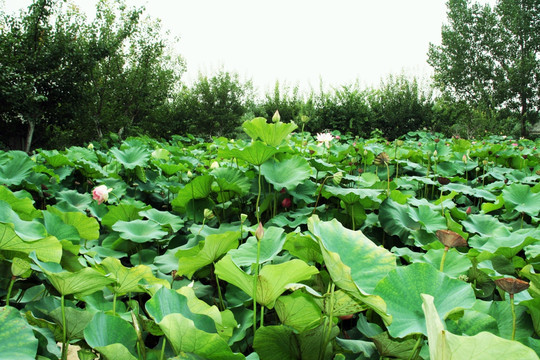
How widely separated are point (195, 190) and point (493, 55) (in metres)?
22.8

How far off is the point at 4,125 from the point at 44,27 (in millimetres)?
2155

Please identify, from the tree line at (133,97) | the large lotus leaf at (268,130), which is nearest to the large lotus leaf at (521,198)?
the large lotus leaf at (268,130)

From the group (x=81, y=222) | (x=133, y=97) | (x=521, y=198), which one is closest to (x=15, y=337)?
(x=81, y=222)

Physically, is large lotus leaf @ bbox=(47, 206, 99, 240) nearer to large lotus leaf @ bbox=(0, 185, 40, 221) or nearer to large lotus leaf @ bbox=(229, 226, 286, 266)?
large lotus leaf @ bbox=(0, 185, 40, 221)

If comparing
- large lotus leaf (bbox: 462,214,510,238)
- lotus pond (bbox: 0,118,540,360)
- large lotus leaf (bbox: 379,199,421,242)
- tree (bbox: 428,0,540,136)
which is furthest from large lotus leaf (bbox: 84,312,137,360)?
tree (bbox: 428,0,540,136)

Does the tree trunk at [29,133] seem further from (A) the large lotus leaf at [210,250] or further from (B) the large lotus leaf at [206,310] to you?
(B) the large lotus leaf at [206,310]

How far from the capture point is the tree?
58.6 ft

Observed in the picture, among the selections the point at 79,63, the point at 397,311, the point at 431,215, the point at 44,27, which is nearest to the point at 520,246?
the point at 431,215

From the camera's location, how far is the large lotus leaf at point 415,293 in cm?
55

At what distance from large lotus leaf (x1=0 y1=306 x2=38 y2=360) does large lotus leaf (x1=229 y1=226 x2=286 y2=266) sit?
0.42 meters

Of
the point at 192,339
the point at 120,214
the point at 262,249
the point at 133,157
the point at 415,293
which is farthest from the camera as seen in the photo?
the point at 133,157

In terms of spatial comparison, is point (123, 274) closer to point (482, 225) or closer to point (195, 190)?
point (195, 190)

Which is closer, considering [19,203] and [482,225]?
[19,203]

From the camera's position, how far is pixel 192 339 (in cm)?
47
